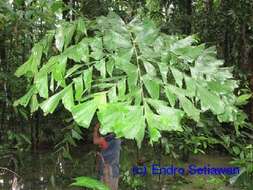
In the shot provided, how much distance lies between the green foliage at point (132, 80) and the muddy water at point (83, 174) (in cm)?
254

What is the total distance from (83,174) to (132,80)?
3.45m

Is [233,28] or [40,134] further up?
[233,28]

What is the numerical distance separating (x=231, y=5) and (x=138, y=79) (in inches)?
169

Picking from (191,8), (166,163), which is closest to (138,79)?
(166,163)

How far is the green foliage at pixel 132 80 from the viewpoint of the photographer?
1316 mm

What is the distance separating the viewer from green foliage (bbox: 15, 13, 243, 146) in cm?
132

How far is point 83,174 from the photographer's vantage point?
4.84 meters

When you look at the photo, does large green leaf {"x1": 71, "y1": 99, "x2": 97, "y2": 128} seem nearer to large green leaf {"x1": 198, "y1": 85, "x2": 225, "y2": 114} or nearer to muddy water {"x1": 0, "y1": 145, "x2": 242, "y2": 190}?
large green leaf {"x1": 198, "y1": 85, "x2": 225, "y2": 114}

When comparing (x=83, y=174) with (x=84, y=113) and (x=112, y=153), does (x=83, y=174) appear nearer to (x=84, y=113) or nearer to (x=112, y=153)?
(x=112, y=153)

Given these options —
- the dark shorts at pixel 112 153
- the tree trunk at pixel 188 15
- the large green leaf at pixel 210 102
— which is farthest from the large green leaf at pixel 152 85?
the tree trunk at pixel 188 15

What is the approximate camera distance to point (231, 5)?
553 cm

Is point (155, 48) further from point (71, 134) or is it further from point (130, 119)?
point (71, 134)

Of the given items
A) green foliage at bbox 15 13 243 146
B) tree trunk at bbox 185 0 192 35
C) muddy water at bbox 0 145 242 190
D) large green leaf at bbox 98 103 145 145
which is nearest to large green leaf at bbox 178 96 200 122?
green foliage at bbox 15 13 243 146

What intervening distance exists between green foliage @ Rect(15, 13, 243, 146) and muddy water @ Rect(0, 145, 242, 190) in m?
2.54
